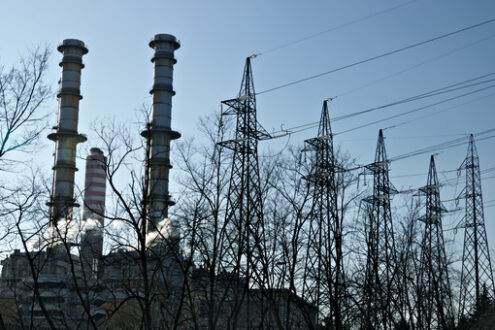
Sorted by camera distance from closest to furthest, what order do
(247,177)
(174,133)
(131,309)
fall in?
(247,177), (131,309), (174,133)

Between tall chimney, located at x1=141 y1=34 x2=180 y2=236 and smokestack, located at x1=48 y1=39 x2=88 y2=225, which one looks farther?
smokestack, located at x1=48 y1=39 x2=88 y2=225

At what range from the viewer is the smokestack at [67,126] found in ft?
172

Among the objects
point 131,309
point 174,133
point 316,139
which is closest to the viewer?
point 316,139

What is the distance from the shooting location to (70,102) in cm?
5394

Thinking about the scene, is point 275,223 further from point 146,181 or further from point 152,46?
point 152,46

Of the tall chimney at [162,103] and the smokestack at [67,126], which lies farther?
the smokestack at [67,126]

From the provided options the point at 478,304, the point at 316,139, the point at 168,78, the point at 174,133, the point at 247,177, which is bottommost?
the point at 478,304

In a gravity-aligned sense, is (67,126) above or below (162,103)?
below

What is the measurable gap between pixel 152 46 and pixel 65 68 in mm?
7303

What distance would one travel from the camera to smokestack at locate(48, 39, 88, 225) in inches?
2068

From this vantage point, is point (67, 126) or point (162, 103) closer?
point (162, 103)

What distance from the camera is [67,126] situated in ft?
175

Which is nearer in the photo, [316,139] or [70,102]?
[316,139]

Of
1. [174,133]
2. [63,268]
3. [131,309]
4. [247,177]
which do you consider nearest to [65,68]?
[174,133]
